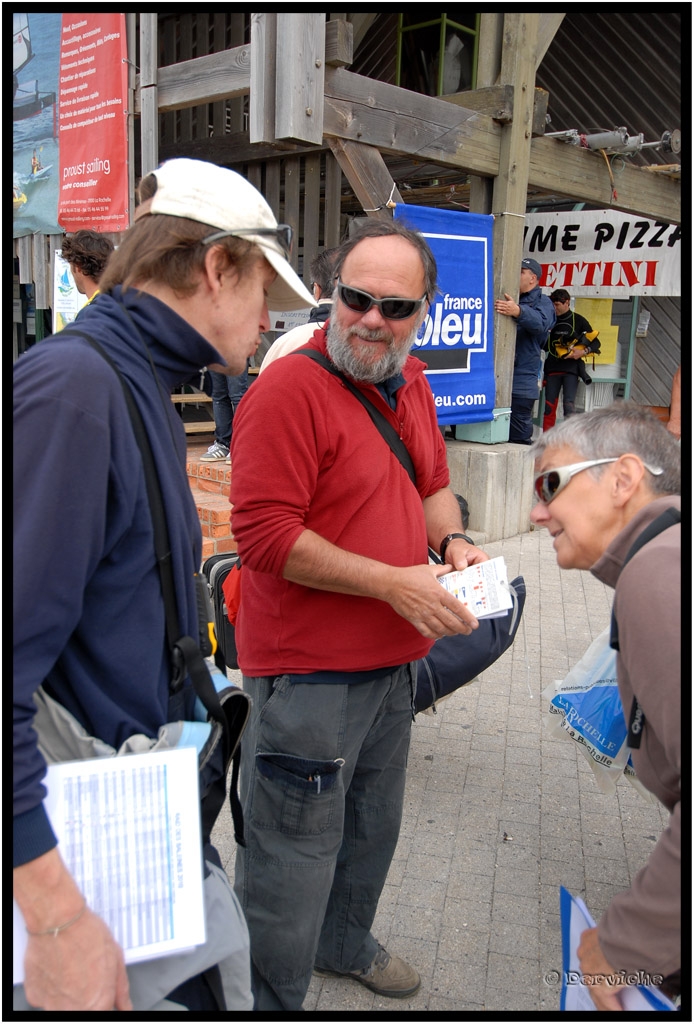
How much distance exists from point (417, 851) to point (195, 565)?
2.17 meters

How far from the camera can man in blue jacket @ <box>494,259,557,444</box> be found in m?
7.73

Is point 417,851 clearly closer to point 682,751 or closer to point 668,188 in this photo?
point 682,751

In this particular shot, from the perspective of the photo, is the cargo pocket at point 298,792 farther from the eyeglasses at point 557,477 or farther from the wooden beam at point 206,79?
the wooden beam at point 206,79

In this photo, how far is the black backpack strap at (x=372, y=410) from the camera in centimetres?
214

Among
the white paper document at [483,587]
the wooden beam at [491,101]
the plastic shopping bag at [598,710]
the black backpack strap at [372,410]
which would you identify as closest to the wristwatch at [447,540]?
the white paper document at [483,587]

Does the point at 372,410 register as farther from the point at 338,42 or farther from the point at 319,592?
the point at 338,42

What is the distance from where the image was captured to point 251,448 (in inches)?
79.4

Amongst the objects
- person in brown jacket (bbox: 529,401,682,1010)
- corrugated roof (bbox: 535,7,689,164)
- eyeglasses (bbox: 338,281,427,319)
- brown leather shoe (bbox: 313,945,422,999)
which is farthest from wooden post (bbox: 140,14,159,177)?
corrugated roof (bbox: 535,7,689,164)

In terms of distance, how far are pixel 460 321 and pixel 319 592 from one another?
496cm

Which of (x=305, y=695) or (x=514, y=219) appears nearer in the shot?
(x=305, y=695)

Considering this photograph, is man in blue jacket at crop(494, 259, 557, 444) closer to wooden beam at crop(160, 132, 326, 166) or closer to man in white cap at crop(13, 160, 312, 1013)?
wooden beam at crop(160, 132, 326, 166)

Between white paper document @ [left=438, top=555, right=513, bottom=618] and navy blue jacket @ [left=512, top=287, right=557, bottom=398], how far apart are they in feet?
18.2

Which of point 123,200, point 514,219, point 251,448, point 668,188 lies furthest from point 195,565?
point 668,188

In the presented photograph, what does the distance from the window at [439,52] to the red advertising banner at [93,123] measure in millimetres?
2917
